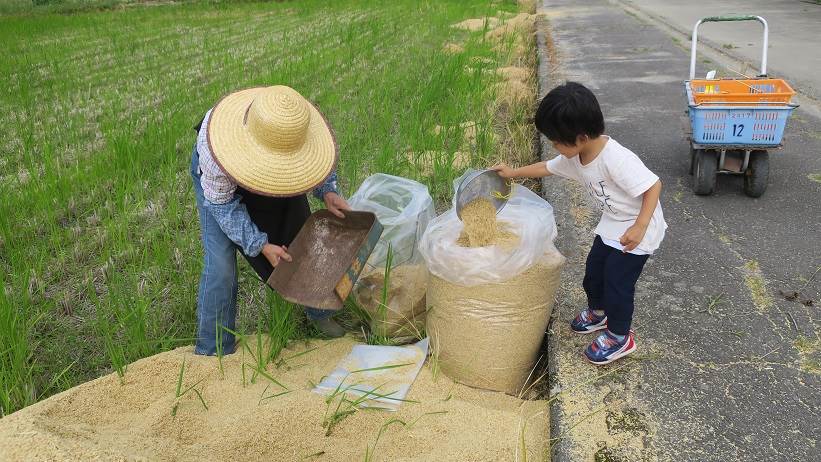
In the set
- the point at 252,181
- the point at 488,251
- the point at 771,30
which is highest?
the point at 252,181

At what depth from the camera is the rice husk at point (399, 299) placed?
8.27ft

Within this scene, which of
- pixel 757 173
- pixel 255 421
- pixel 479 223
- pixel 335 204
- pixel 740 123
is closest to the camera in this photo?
pixel 255 421

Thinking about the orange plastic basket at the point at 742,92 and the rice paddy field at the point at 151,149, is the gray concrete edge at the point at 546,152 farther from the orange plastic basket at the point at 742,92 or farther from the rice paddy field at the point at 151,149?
the orange plastic basket at the point at 742,92

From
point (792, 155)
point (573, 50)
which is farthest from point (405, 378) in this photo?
point (573, 50)

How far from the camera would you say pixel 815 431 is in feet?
5.88

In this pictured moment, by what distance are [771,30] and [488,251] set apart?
8613 millimetres

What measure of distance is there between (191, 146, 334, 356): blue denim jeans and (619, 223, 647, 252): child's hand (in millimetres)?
1283

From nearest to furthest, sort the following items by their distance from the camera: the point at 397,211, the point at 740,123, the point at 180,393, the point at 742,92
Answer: the point at 180,393 < the point at 397,211 < the point at 740,123 < the point at 742,92

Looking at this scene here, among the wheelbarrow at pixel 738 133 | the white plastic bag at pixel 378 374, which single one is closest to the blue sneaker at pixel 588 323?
the white plastic bag at pixel 378 374

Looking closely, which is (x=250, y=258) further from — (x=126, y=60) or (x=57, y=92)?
(x=126, y=60)

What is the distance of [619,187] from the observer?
6.58 feet

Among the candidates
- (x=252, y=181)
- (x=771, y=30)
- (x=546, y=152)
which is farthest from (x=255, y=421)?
(x=771, y=30)

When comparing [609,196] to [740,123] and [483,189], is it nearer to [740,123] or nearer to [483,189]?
[483,189]

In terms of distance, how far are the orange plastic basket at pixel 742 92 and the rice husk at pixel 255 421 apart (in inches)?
79.6
